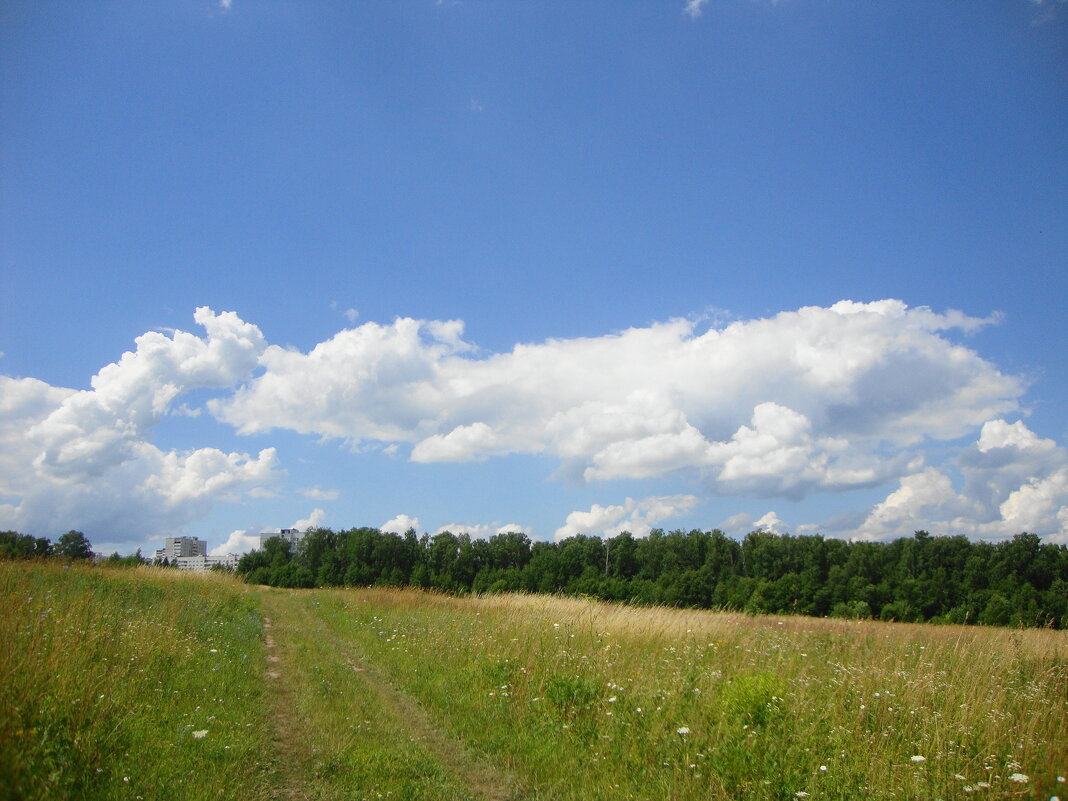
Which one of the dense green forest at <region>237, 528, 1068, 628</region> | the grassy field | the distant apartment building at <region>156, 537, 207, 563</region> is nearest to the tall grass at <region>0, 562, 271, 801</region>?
the grassy field

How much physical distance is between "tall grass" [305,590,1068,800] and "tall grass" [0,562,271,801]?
9.02ft

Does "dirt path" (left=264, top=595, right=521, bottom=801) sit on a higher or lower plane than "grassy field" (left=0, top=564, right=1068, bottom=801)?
lower

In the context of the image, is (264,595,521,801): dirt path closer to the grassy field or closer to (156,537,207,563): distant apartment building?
the grassy field

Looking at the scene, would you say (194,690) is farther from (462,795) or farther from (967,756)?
(967,756)

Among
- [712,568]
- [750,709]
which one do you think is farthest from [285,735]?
[712,568]

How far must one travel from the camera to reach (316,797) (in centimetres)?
552

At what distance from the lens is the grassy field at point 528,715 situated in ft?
18.8

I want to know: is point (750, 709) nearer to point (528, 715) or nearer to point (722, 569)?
point (528, 715)

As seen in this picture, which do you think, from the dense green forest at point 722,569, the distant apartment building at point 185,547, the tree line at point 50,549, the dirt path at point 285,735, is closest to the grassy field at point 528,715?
the dirt path at point 285,735

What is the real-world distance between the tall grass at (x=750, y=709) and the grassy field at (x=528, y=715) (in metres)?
0.04

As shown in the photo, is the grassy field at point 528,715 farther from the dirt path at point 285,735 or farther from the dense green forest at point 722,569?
the dense green forest at point 722,569

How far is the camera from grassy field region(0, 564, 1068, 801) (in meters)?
5.73

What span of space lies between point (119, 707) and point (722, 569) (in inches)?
2676

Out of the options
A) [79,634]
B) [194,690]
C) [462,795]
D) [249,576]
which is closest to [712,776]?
[462,795]
